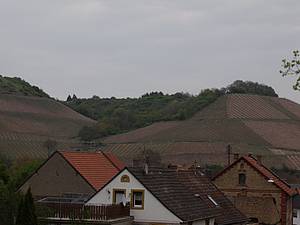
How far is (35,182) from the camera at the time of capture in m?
54.8

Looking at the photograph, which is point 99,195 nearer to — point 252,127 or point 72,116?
point 252,127

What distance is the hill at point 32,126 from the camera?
130875mm

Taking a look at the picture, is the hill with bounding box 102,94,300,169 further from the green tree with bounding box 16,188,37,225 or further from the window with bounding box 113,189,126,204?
the green tree with bounding box 16,188,37,225

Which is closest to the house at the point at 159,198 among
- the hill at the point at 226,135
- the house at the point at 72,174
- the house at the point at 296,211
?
the house at the point at 72,174

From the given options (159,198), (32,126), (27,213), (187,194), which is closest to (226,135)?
(32,126)

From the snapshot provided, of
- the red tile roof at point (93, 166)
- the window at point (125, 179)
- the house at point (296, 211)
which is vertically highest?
the red tile roof at point (93, 166)

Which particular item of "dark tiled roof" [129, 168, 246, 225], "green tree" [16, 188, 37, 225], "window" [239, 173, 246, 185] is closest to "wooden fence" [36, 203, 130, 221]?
"dark tiled roof" [129, 168, 246, 225]

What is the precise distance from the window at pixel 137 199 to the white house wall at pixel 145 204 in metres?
0.19

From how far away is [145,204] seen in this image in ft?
120

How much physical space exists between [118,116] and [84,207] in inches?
6475

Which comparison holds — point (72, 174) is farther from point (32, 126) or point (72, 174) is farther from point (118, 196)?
point (32, 126)

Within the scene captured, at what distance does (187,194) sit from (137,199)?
12.4 feet

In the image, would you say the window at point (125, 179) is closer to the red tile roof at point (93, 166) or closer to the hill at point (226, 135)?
the red tile roof at point (93, 166)

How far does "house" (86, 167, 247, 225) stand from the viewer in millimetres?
36125
